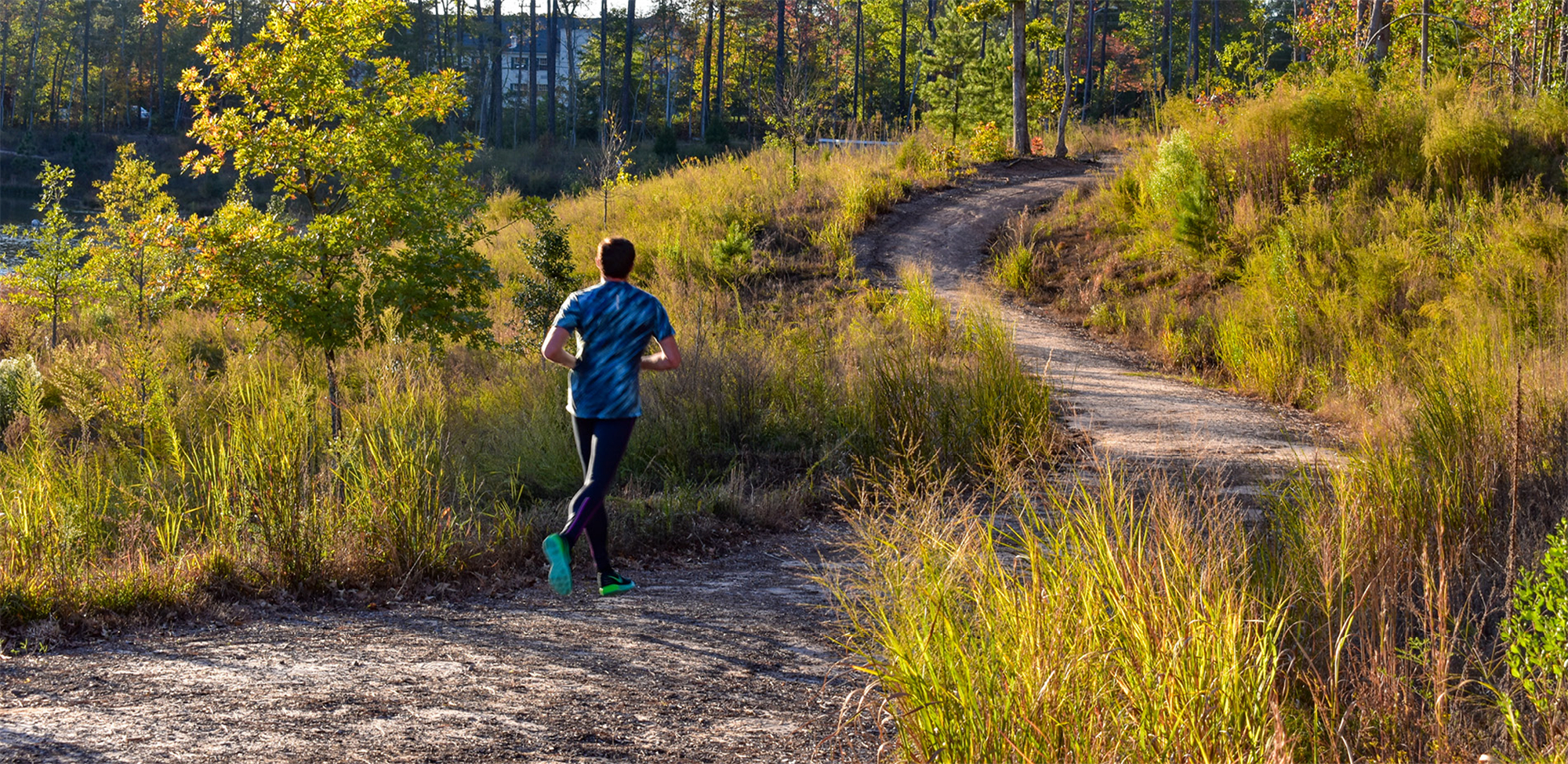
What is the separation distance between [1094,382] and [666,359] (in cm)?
698

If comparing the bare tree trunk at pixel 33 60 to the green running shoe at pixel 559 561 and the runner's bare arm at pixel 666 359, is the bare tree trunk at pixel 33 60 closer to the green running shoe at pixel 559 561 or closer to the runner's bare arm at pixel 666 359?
the runner's bare arm at pixel 666 359

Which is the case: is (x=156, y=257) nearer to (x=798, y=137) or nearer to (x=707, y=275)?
(x=707, y=275)

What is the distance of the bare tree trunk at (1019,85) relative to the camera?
23.8m

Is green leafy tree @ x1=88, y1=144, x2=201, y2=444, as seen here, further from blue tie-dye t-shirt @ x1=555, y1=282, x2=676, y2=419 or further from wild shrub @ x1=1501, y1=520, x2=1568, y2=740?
wild shrub @ x1=1501, y1=520, x2=1568, y2=740

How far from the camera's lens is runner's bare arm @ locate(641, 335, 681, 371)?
193 inches

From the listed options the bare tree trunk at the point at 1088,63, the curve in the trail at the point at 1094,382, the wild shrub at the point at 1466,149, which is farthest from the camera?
the bare tree trunk at the point at 1088,63

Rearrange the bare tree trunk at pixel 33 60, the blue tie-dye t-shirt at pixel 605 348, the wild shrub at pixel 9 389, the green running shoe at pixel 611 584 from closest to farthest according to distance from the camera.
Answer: the blue tie-dye t-shirt at pixel 605 348, the green running shoe at pixel 611 584, the wild shrub at pixel 9 389, the bare tree trunk at pixel 33 60

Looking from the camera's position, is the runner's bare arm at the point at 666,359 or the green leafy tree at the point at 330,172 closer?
the runner's bare arm at the point at 666,359

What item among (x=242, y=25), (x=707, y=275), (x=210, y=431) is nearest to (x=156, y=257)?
(x=210, y=431)

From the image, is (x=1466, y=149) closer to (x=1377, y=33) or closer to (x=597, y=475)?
(x=1377, y=33)

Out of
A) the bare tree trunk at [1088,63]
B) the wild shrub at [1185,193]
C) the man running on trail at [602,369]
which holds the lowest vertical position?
the man running on trail at [602,369]

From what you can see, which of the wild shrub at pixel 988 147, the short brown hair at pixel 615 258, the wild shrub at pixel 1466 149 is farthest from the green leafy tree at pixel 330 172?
the wild shrub at pixel 988 147

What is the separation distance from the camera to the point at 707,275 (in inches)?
649

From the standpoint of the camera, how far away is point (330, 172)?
10.1 meters
